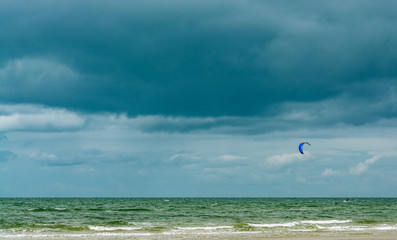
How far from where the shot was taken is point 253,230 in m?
35.1

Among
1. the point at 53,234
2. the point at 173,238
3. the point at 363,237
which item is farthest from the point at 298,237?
the point at 53,234

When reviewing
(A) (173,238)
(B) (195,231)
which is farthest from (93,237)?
(B) (195,231)

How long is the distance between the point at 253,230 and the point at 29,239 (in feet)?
52.4

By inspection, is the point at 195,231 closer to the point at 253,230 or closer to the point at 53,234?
the point at 253,230

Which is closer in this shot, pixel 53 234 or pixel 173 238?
pixel 173 238

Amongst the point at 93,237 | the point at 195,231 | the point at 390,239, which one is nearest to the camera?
the point at 390,239

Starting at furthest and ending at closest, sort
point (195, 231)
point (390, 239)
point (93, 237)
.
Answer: point (195, 231) < point (93, 237) < point (390, 239)

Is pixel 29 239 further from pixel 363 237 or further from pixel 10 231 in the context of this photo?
pixel 363 237

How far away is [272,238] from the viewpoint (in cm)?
2928

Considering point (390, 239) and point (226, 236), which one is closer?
point (390, 239)

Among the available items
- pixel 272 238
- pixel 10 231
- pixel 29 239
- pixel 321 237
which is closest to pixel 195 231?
pixel 272 238

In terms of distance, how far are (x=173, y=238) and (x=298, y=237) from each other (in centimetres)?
796

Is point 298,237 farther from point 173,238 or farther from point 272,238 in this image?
point 173,238

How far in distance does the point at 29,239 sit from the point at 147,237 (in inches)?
293
